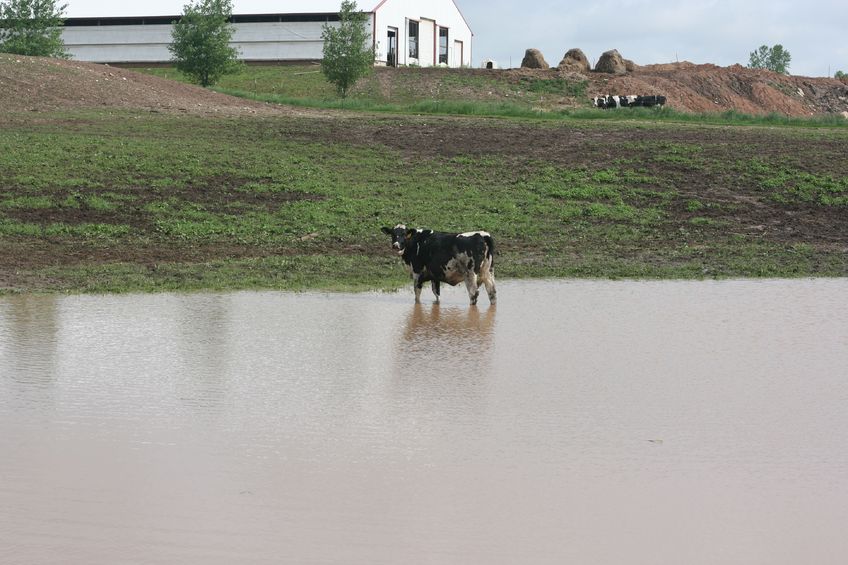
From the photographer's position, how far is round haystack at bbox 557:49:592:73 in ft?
216

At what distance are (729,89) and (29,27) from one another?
134 feet

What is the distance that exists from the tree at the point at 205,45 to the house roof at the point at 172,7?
51.3 ft

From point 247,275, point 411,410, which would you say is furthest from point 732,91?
point 411,410

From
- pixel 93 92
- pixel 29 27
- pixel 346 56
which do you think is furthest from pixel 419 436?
pixel 29 27

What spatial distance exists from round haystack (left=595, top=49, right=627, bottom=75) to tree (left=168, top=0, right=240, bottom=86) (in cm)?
2476

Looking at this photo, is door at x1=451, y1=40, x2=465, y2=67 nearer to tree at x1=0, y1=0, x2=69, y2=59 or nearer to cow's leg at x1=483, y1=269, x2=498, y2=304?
tree at x1=0, y1=0, x2=69, y2=59

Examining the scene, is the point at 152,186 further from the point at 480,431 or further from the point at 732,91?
the point at 732,91

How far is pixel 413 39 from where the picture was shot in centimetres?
7081

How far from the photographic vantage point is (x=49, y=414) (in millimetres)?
9016

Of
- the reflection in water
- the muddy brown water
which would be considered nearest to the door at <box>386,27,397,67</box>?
the reflection in water

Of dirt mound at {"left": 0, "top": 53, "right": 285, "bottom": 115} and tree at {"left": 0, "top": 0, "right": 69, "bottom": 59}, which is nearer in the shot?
dirt mound at {"left": 0, "top": 53, "right": 285, "bottom": 115}

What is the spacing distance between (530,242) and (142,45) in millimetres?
52869

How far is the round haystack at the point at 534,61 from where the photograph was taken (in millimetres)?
68312

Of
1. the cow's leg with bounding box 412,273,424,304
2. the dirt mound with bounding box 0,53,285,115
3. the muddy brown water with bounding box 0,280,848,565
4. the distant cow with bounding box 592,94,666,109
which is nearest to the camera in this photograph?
the muddy brown water with bounding box 0,280,848,565
